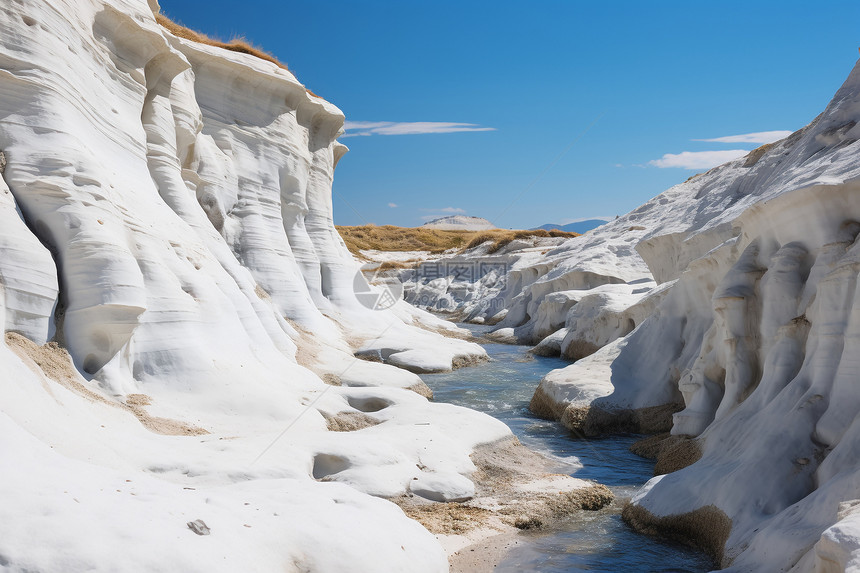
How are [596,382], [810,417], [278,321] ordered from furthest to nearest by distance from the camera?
1. [278,321]
2. [596,382]
3. [810,417]

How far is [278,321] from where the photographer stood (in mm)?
14000

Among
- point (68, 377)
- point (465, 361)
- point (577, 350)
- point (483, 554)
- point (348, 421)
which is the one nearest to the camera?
point (483, 554)

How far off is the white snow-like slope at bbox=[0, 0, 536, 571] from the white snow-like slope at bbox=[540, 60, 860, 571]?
2529 millimetres

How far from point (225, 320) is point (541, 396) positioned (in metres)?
5.87

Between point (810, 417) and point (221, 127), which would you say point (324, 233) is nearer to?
point (221, 127)

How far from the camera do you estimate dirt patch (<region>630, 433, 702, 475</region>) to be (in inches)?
315

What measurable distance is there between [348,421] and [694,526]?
184 inches

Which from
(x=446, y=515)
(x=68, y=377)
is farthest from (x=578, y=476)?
(x=68, y=377)

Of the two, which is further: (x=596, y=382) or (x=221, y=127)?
(x=221, y=127)

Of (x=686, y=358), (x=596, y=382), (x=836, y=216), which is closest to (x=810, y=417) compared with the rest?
(x=836, y=216)

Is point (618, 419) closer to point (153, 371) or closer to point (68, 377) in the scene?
point (153, 371)

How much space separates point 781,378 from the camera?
6891mm

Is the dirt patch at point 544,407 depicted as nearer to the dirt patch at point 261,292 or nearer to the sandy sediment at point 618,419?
the sandy sediment at point 618,419

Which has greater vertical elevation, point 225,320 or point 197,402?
point 225,320
